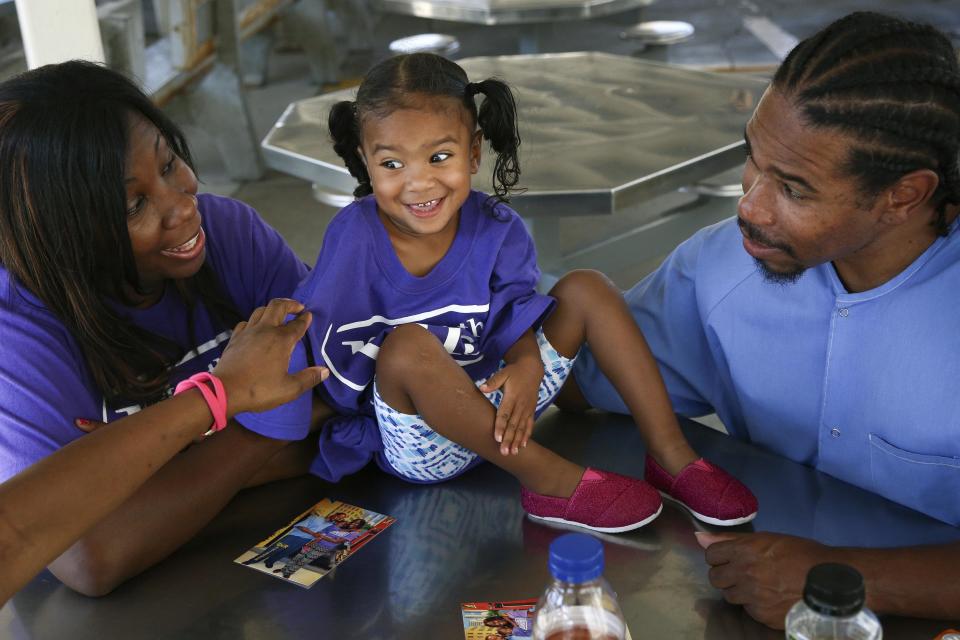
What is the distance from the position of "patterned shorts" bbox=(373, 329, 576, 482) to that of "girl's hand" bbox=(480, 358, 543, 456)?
0.05m

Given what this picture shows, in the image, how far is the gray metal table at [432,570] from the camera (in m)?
1.39

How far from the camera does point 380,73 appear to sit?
1896 mm

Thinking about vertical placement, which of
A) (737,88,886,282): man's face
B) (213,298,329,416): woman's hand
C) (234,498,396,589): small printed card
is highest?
(737,88,886,282): man's face

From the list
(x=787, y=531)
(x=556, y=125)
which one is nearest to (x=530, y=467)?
(x=787, y=531)

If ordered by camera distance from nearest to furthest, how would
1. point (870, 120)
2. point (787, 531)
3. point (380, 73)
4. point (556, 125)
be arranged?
point (870, 120) → point (787, 531) → point (380, 73) → point (556, 125)

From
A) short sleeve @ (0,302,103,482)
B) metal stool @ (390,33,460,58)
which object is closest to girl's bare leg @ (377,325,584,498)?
short sleeve @ (0,302,103,482)

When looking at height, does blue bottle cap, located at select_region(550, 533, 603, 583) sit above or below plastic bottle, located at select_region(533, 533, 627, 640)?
Result: above

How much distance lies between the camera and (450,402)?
1.60 meters

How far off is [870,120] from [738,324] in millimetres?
440

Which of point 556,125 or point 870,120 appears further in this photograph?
point 556,125

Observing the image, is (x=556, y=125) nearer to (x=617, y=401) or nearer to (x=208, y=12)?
(x=617, y=401)

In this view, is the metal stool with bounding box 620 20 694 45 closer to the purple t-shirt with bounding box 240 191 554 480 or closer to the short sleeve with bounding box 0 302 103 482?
the purple t-shirt with bounding box 240 191 554 480

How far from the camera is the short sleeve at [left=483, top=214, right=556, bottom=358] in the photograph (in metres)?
1.80

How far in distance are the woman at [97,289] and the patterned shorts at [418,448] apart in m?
0.15
